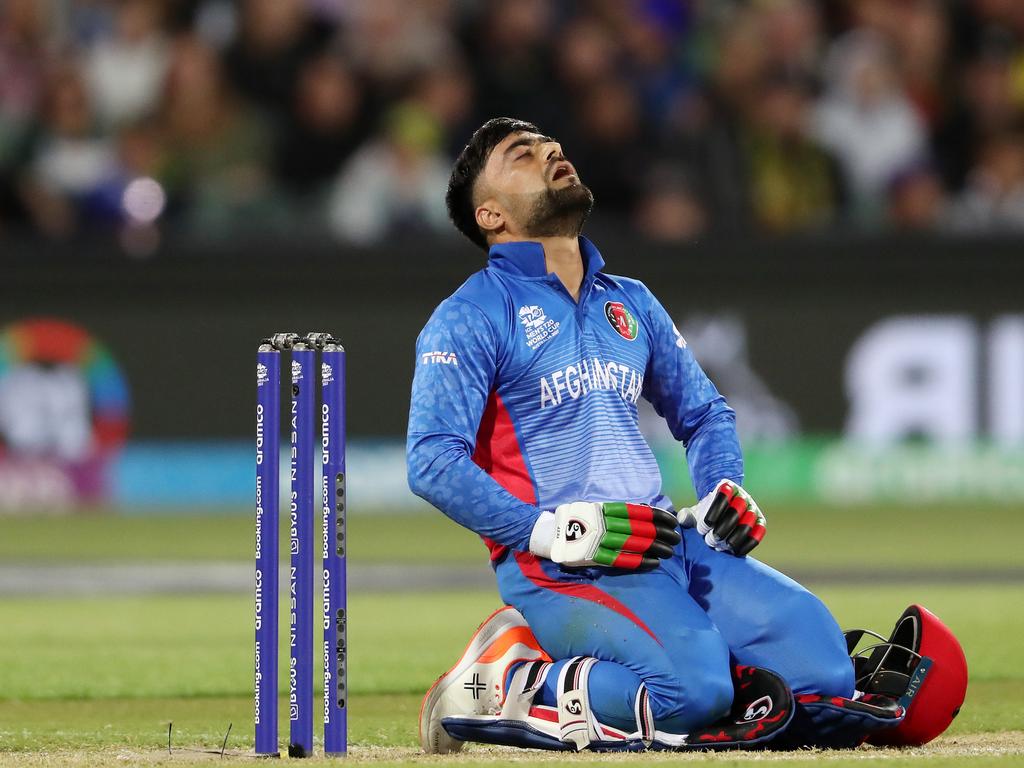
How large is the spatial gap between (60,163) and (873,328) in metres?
5.93

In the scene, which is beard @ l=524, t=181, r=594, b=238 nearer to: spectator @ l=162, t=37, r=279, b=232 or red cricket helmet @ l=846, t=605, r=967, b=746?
red cricket helmet @ l=846, t=605, r=967, b=746

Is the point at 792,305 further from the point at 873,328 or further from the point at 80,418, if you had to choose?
the point at 80,418

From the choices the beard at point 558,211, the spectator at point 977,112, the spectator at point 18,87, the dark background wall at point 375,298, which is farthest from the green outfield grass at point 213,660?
the spectator at point 977,112

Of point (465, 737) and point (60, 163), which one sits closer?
point (465, 737)

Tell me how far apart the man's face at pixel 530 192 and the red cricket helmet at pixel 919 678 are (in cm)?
147

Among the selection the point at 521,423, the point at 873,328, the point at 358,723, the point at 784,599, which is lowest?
the point at 358,723

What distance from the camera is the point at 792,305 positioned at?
45.4 ft

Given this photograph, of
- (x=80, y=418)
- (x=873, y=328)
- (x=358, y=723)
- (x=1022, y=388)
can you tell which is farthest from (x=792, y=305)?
(x=358, y=723)

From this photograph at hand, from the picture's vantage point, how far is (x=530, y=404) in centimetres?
530

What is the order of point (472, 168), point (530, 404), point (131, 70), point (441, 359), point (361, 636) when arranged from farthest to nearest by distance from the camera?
point (131, 70) < point (361, 636) < point (472, 168) < point (530, 404) < point (441, 359)

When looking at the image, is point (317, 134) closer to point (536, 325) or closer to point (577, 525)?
point (536, 325)

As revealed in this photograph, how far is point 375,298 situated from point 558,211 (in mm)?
8558

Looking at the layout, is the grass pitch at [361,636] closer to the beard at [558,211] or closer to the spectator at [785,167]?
the beard at [558,211]

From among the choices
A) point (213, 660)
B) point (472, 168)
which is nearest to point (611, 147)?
point (213, 660)
